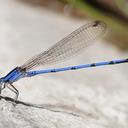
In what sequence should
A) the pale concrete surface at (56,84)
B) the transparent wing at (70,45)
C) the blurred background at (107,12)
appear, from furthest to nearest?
1. the blurred background at (107,12)
2. the transparent wing at (70,45)
3. the pale concrete surface at (56,84)

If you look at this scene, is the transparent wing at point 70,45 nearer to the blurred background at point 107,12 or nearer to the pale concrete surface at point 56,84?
the pale concrete surface at point 56,84

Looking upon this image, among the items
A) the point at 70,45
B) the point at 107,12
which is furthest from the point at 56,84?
the point at 107,12

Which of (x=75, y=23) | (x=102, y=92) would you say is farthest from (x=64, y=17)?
(x=102, y=92)

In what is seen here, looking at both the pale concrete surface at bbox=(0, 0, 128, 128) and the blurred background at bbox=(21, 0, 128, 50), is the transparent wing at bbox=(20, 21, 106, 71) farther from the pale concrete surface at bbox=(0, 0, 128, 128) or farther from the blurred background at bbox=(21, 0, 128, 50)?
the blurred background at bbox=(21, 0, 128, 50)

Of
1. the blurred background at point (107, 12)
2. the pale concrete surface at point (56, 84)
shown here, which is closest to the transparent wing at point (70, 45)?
the pale concrete surface at point (56, 84)

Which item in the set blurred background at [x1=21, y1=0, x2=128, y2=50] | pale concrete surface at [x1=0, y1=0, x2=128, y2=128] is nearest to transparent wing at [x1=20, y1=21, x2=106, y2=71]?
pale concrete surface at [x1=0, y1=0, x2=128, y2=128]
